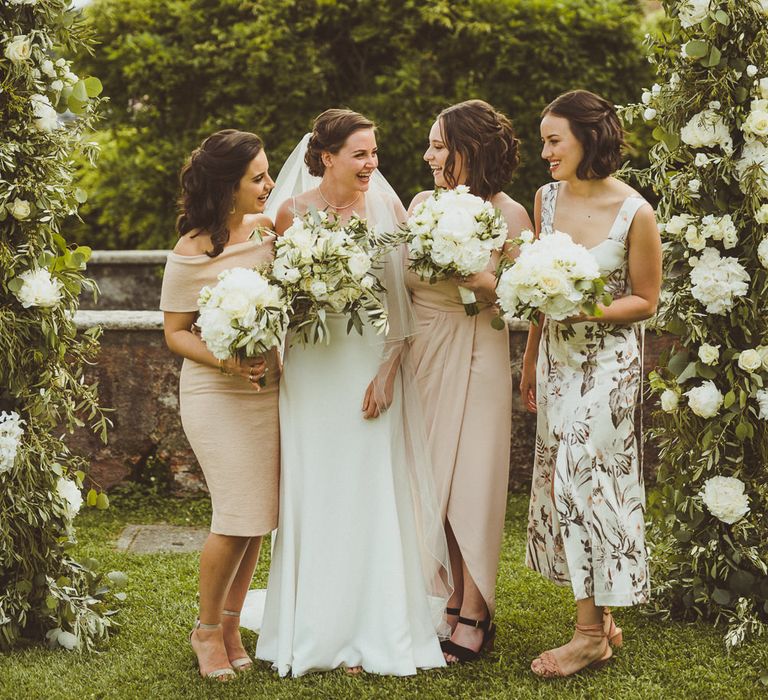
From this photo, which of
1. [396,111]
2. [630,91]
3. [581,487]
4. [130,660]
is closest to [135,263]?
[396,111]

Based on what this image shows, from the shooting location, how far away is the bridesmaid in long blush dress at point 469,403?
4320 mm

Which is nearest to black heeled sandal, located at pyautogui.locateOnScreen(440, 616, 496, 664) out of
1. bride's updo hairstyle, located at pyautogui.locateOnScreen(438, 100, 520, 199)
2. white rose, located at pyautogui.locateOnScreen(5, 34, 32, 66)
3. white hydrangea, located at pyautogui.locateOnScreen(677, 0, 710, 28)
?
bride's updo hairstyle, located at pyautogui.locateOnScreen(438, 100, 520, 199)

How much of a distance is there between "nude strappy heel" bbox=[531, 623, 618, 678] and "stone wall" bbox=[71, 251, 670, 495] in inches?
93.1

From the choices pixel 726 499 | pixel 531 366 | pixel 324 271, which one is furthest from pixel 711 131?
pixel 324 271

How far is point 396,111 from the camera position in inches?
363

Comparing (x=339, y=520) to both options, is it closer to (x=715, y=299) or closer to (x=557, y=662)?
(x=557, y=662)

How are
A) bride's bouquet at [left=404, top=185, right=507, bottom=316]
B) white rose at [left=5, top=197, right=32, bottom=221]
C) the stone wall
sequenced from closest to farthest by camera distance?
bride's bouquet at [left=404, top=185, right=507, bottom=316], white rose at [left=5, top=197, right=32, bottom=221], the stone wall

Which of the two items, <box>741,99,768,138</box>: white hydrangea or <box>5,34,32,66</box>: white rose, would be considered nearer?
<box>5,34,32,66</box>: white rose

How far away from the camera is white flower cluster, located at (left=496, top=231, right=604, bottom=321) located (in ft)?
12.3

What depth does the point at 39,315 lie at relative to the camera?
14.1 ft

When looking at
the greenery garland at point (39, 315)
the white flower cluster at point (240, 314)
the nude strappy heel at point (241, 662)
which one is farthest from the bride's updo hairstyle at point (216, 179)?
the nude strappy heel at point (241, 662)

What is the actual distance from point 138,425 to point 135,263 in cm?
295

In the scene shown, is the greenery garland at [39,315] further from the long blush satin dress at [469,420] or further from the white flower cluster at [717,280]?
the white flower cluster at [717,280]

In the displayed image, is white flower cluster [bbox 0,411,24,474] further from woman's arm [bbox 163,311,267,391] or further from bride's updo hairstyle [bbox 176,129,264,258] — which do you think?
bride's updo hairstyle [bbox 176,129,264,258]
